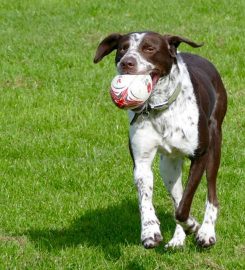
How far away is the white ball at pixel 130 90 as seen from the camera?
5934mm

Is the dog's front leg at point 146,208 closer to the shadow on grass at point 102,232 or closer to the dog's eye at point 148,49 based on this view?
the shadow on grass at point 102,232

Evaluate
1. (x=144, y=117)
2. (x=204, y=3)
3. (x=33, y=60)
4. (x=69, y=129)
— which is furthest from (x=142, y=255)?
(x=204, y=3)

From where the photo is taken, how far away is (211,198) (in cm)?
702

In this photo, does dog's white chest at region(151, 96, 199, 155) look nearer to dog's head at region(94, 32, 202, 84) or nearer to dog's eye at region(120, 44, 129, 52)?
dog's head at region(94, 32, 202, 84)

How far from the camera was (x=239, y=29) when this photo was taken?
14.4m

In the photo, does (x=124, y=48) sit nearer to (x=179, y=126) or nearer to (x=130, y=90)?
(x=130, y=90)

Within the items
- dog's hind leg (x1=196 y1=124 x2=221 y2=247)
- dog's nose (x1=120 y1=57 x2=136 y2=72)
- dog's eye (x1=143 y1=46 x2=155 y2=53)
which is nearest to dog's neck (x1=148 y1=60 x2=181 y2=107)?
dog's eye (x1=143 y1=46 x2=155 y2=53)

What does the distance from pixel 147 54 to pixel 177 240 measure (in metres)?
1.57

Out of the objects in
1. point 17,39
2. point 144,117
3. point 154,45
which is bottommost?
point 17,39

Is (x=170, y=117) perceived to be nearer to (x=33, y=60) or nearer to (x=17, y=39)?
(x=33, y=60)

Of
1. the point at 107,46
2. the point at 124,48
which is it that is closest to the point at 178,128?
the point at 124,48

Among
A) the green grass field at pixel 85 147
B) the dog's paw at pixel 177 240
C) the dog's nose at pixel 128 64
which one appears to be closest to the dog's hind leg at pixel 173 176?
the dog's paw at pixel 177 240

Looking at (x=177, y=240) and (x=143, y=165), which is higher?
(x=143, y=165)

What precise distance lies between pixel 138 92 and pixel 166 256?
55.9 inches
